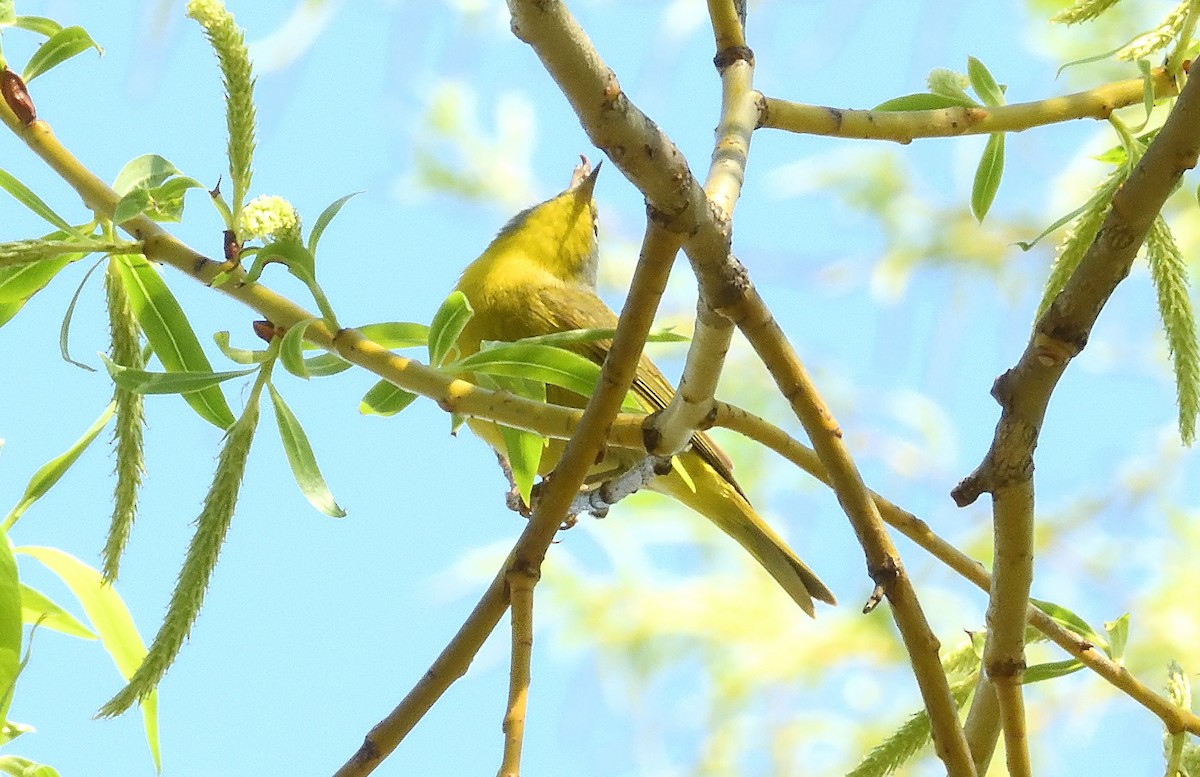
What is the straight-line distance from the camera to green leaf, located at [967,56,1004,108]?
1.45 metres

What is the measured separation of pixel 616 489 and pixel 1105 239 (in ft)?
2.21

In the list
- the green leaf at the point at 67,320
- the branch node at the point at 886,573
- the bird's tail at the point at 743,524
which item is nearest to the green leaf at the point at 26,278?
the green leaf at the point at 67,320

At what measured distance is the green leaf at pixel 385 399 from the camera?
4.42 ft

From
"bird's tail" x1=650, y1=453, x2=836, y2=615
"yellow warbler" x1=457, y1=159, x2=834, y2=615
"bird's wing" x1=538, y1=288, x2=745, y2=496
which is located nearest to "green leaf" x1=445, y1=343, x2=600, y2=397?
"yellow warbler" x1=457, y1=159, x2=834, y2=615

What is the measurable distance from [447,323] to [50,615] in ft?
1.97

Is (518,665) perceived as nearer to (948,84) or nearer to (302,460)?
(302,460)

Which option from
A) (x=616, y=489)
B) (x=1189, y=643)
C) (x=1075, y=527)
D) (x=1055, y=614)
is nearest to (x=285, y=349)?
(x=616, y=489)

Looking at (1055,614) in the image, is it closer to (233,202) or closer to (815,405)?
(815,405)

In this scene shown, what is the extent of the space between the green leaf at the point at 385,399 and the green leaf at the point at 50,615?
0.44 meters

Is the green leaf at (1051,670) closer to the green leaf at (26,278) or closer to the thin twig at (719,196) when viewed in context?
the thin twig at (719,196)

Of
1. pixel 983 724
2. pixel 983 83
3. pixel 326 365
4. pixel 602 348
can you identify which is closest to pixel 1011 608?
pixel 983 724

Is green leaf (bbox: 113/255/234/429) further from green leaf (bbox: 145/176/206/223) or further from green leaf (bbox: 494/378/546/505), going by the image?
green leaf (bbox: 494/378/546/505)

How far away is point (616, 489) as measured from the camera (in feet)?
5.23

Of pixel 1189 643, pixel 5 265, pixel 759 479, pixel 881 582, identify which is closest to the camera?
pixel 5 265
